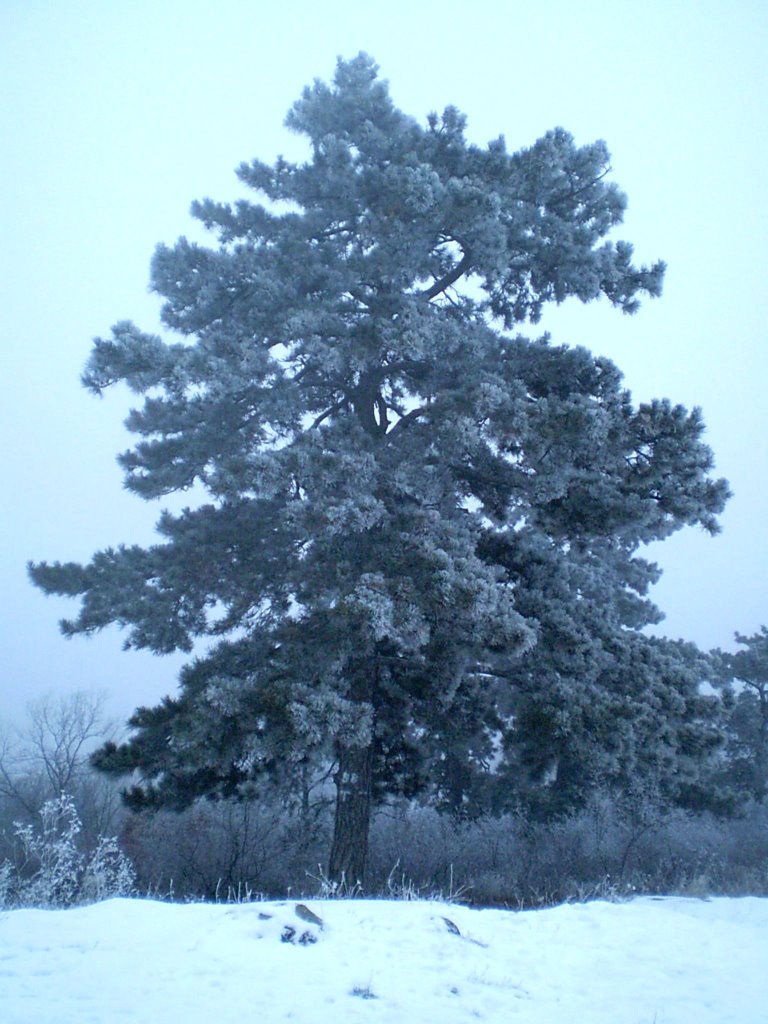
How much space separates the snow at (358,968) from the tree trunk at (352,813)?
471 centimetres

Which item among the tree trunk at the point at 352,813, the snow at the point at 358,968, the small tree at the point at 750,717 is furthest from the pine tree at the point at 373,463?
the small tree at the point at 750,717

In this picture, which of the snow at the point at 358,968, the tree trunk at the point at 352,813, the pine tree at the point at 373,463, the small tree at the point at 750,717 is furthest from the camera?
the small tree at the point at 750,717

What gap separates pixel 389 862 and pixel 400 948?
10.3m

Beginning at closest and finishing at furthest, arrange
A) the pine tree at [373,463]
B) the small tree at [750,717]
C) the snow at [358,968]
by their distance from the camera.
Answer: the snow at [358,968] < the pine tree at [373,463] < the small tree at [750,717]

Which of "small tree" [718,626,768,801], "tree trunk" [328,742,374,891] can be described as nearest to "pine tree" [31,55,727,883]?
"tree trunk" [328,742,374,891]

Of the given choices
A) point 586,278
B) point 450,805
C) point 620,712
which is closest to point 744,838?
point 450,805

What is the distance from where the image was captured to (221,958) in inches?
203

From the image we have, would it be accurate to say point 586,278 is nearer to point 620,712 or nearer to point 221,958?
point 620,712

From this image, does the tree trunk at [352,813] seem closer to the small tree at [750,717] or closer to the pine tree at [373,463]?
the pine tree at [373,463]

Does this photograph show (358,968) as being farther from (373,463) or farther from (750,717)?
(750,717)

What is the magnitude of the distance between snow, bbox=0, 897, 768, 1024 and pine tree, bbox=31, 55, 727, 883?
3384mm

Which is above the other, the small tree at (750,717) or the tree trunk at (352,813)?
the small tree at (750,717)

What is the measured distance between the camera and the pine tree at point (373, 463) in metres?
10.4

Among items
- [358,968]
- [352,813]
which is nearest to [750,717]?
[352,813]
